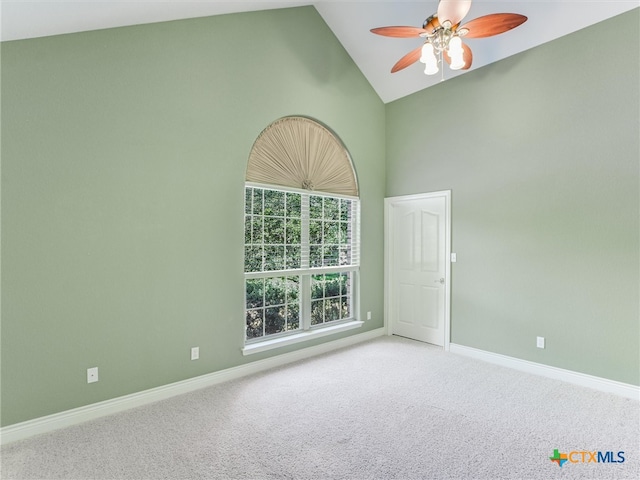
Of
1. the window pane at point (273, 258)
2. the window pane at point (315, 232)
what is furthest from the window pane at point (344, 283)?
the window pane at point (273, 258)

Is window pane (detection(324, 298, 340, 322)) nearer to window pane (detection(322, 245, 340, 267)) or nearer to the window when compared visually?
the window

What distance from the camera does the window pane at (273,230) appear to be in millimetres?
3615

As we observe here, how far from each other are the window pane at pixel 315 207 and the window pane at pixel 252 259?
0.84 m

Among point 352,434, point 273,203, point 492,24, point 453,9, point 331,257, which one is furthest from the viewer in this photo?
point 331,257

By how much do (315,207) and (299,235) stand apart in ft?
1.39

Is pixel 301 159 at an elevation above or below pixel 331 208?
above

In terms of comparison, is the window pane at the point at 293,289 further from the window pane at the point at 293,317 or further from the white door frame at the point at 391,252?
the white door frame at the point at 391,252

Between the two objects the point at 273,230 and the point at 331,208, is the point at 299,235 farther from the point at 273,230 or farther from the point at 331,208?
the point at 331,208

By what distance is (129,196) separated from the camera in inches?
106

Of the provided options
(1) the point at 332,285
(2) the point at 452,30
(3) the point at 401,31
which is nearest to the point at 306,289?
(1) the point at 332,285

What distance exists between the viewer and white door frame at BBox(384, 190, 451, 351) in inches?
162

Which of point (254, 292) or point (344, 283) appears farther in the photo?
point (344, 283)

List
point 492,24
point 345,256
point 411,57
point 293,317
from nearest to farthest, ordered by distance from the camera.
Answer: point 492,24
point 411,57
point 293,317
point 345,256

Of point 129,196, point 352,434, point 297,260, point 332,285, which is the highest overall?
point 129,196
